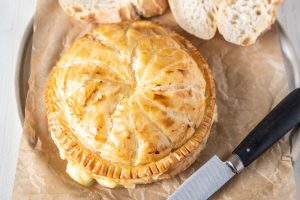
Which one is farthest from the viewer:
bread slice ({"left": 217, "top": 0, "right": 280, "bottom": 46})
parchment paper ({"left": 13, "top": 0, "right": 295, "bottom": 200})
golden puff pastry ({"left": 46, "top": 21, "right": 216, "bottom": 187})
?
bread slice ({"left": 217, "top": 0, "right": 280, "bottom": 46})

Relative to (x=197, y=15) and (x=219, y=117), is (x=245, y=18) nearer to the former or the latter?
(x=197, y=15)

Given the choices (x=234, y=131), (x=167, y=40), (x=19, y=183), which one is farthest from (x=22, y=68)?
(x=234, y=131)

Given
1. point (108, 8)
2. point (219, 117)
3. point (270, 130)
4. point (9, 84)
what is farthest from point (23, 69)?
point (270, 130)

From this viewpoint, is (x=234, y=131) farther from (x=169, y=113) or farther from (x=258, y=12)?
(x=258, y=12)

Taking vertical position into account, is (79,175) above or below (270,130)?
below

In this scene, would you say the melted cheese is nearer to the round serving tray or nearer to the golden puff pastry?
the golden puff pastry

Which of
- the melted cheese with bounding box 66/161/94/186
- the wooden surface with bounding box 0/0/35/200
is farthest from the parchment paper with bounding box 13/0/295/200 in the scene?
the wooden surface with bounding box 0/0/35/200
